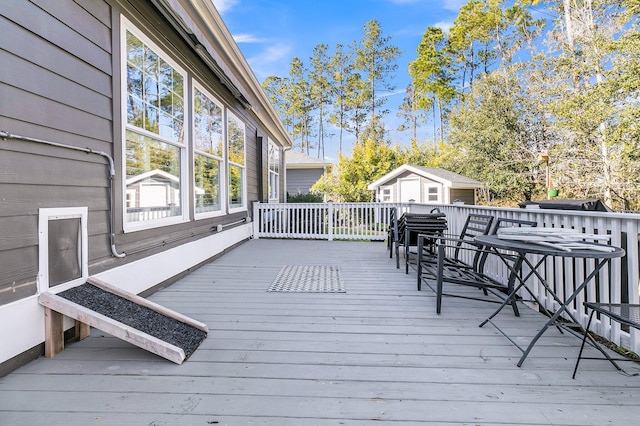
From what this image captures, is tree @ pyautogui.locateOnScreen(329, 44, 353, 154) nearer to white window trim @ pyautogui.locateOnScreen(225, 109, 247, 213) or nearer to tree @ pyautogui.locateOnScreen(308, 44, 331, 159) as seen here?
tree @ pyautogui.locateOnScreen(308, 44, 331, 159)

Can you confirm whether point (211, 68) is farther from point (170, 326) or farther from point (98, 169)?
point (170, 326)

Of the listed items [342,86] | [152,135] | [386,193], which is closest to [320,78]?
[342,86]

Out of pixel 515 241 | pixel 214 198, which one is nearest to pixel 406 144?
pixel 214 198

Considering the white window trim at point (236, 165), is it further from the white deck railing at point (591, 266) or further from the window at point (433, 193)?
the window at point (433, 193)

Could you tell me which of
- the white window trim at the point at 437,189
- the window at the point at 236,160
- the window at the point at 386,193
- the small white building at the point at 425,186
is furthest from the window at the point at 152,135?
the window at the point at 386,193

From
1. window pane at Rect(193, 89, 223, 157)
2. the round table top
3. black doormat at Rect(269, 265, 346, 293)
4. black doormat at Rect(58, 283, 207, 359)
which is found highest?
window pane at Rect(193, 89, 223, 157)

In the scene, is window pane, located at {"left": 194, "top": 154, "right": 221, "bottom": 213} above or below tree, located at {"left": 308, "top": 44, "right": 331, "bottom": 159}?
below

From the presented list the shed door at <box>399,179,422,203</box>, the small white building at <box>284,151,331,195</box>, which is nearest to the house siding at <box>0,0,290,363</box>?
the small white building at <box>284,151,331,195</box>

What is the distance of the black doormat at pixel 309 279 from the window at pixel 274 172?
5642 mm

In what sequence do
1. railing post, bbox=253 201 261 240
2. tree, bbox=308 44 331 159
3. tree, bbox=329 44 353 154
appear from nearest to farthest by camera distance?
railing post, bbox=253 201 261 240 → tree, bbox=329 44 353 154 → tree, bbox=308 44 331 159

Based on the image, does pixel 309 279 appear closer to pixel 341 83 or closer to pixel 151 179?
pixel 151 179

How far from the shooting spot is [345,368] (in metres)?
1.82

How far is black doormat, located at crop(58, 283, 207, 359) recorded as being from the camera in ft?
6.60

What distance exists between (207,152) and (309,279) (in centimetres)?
244
